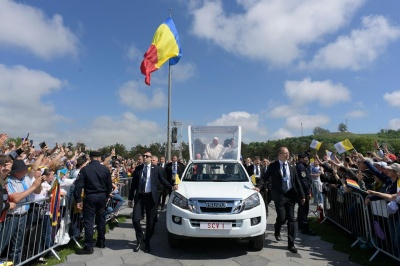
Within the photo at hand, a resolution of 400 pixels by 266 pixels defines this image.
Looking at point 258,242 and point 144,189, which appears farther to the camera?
point 144,189

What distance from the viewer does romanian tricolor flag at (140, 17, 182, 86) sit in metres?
15.3

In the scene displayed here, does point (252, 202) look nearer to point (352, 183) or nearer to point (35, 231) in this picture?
point (352, 183)

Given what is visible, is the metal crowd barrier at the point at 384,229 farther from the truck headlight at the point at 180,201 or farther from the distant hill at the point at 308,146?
the distant hill at the point at 308,146

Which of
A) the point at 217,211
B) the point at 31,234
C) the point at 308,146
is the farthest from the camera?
the point at 308,146

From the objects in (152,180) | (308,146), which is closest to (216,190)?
(152,180)

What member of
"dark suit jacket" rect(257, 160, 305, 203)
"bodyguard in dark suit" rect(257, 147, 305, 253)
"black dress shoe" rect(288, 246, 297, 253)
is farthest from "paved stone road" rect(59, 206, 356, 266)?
"dark suit jacket" rect(257, 160, 305, 203)

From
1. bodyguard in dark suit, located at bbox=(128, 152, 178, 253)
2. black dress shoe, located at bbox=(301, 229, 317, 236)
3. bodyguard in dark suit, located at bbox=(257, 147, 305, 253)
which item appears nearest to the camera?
bodyguard in dark suit, located at bbox=(128, 152, 178, 253)

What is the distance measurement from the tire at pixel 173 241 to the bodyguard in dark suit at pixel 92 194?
145 cm

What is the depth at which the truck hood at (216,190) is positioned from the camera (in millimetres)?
5832

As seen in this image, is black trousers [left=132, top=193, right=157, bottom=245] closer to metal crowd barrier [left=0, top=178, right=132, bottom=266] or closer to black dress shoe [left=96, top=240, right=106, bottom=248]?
black dress shoe [left=96, top=240, right=106, bottom=248]

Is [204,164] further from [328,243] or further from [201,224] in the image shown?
[328,243]

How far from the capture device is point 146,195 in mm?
6559

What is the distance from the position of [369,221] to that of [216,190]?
9.96ft

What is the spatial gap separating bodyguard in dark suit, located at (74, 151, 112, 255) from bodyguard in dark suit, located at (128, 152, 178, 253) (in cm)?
62
